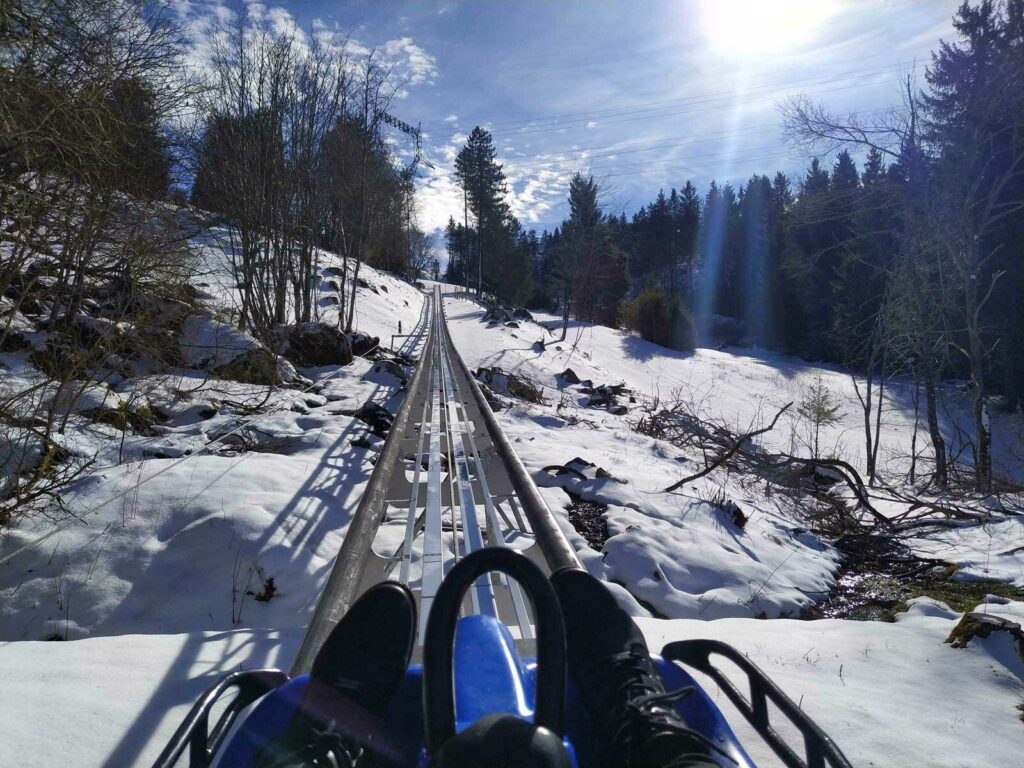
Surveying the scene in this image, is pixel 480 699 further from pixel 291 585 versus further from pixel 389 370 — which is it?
pixel 389 370

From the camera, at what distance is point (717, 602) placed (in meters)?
3.55

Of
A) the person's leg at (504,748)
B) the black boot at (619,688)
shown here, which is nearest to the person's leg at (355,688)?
the person's leg at (504,748)

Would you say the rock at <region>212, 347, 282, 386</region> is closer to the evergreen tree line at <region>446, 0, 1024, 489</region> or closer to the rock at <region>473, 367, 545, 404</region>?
the rock at <region>473, 367, 545, 404</region>

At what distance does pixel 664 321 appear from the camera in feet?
116

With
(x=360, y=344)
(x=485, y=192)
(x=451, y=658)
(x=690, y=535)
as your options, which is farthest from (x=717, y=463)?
(x=485, y=192)

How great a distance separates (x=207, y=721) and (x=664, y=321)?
118ft

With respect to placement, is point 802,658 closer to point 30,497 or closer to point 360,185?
point 30,497

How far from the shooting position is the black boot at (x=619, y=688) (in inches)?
49.7

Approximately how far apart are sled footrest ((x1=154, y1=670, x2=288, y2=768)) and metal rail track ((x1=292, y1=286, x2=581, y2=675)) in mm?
530

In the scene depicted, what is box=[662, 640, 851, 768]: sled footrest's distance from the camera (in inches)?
38.7

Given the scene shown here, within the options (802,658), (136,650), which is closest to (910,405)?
(802,658)

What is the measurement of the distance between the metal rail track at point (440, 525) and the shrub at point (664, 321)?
100ft

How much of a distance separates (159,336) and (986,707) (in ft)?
29.5

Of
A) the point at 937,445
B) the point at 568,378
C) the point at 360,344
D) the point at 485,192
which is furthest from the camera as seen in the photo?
the point at 485,192
